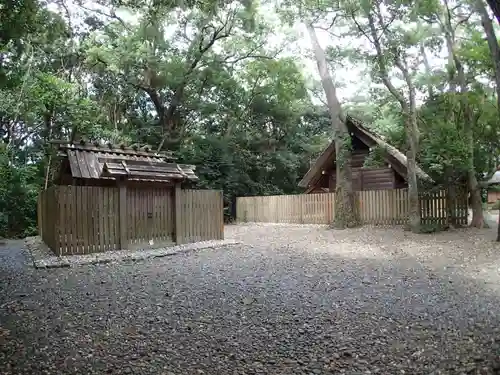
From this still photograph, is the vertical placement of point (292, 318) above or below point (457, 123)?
below

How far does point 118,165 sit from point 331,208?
13064 millimetres

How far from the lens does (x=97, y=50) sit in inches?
854

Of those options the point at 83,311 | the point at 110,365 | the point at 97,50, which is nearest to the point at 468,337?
the point at 110,365

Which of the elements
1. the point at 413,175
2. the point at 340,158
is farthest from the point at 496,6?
the point at 340,158

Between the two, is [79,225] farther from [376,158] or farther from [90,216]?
[376,158]

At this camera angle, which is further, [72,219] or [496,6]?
[72,219]

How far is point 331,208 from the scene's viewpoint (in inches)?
855

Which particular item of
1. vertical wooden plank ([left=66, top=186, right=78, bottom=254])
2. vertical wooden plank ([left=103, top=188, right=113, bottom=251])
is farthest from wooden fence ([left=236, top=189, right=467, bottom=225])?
vertical wooden plank ([left=66, top=186, right=78, bottom=254])

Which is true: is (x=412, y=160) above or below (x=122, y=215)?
above

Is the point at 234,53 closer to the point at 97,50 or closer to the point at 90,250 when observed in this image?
the point at 97,50

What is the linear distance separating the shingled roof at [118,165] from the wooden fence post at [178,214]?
1.63ft

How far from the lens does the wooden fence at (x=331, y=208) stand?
1655 cm

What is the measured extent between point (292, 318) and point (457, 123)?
13383 millimetres

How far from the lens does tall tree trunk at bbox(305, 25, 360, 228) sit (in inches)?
724
